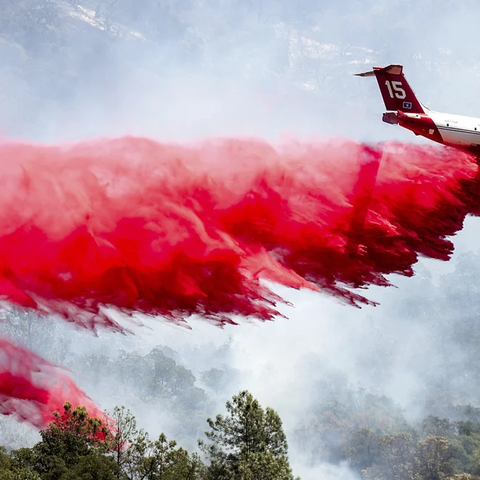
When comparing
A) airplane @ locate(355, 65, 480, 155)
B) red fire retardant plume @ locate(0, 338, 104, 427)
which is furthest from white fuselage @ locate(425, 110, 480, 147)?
red fire retardant plume @ locate(0, 338, 104, 427)

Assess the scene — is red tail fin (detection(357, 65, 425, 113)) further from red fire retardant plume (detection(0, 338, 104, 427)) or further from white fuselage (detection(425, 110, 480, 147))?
red fire retardant plume (detection(0, 338, 104, 427))

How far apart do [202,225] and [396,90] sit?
43.9 ft

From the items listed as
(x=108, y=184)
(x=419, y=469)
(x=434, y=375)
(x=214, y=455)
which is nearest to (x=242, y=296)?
(x=108, y=184)

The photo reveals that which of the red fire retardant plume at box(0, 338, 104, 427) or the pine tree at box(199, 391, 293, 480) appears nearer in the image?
the red fire retardant plume at box(0, 338, 104, 427)

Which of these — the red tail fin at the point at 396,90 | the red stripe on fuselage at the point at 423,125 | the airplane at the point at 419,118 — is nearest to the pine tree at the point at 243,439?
the red stripe on fuselage at the point at 423,125

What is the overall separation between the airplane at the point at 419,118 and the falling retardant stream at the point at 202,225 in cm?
96

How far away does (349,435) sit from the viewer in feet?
454

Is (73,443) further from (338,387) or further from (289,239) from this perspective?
(338,387)

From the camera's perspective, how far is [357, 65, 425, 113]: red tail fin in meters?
41.2

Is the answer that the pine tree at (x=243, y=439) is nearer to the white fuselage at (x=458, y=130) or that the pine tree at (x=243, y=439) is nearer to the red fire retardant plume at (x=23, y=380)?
the red fire retardant plume at (x=23, y=380)

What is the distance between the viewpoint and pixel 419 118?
134 feet

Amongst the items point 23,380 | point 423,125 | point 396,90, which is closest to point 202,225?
point 23,380

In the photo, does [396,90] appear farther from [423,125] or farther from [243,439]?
[243,439]

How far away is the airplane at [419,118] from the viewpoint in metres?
40.1
